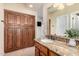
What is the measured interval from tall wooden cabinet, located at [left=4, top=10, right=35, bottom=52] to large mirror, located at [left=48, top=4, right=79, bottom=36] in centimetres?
39

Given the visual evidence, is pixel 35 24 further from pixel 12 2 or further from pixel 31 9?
pixel 12 2

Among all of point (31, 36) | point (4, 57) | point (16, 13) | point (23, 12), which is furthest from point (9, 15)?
point (4, 57)

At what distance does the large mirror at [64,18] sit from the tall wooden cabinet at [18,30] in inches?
15.2

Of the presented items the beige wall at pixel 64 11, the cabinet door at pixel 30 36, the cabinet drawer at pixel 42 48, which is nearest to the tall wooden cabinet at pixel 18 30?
the cabinet door at pixel 30 36

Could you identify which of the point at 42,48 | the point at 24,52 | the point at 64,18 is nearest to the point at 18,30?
the point at 24,52

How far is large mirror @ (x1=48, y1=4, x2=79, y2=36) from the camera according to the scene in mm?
1788

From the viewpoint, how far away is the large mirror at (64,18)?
1.79 meters

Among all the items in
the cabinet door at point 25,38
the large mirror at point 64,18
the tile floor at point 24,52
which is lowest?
the tile floor at point 24,52

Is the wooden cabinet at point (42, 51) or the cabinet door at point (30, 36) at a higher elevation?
the cabinet door at point (30, 36)

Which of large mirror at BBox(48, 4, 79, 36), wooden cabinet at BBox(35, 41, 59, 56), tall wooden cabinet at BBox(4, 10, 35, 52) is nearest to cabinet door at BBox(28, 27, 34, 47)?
tall wooden cabinet at BBox(4, 10, 35, 52)

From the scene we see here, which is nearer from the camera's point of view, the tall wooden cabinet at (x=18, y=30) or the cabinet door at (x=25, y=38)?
the tall wooden cabinet at (x=18, y=30)

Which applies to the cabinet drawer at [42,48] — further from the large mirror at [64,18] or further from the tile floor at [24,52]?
the large mirror at [64,18]

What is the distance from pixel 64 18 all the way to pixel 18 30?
0.81 m

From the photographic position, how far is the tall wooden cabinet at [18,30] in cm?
175
